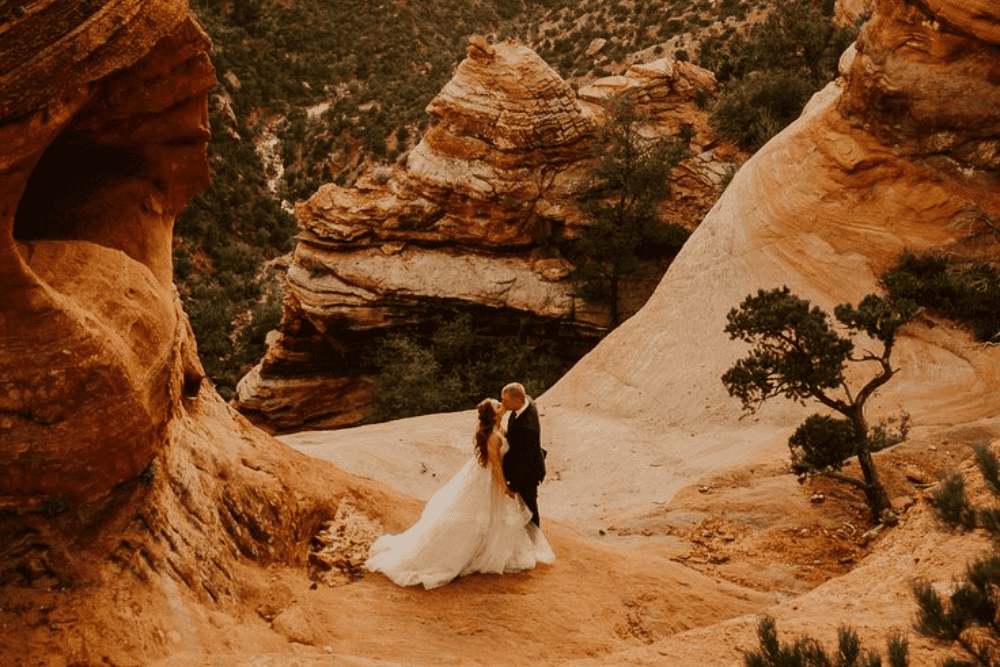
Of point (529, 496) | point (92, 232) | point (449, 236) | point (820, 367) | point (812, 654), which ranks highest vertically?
point (92, 232)

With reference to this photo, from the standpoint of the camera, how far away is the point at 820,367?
44.4ft

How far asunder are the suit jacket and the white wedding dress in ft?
0.38

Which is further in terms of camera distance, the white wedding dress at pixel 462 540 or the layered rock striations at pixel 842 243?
the layered rock striations at pixel 842 243

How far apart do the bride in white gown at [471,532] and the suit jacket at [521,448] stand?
85 mm

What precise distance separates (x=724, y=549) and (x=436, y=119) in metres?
22.9

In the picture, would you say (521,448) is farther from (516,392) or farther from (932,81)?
(932,81)

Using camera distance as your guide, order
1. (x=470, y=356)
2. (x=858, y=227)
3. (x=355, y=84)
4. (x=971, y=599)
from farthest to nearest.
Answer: (x=355, y=84)
(x=470, y=356)
(x=858, y=227)
(x=971, y=599)

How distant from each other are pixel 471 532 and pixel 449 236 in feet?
75.0

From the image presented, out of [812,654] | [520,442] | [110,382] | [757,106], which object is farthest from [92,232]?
[757,106]

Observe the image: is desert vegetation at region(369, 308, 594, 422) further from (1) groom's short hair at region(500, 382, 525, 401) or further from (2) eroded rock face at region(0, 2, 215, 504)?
(1) groom's short hair at region(500, 382, 525, 401)

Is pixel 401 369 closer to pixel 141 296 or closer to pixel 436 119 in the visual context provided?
pixel 436 119

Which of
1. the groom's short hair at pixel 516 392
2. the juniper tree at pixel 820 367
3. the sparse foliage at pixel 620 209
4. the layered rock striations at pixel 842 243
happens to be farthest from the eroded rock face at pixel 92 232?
the sparse foliage at pixel 620 209

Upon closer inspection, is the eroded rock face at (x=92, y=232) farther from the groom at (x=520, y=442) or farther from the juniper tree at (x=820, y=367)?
the juniper tree at (x=820, y=367)

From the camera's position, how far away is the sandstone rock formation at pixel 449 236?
3077 centimetres
